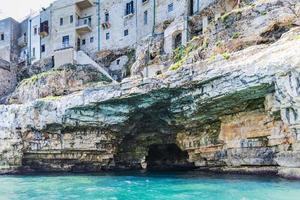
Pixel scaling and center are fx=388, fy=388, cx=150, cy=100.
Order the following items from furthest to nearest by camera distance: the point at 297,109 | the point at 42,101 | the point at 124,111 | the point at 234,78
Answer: the point at 42,101 → the point at 124,111 → the point at 234,78 → the point at 297,109

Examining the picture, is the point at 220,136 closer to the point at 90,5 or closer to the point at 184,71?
the point at 184,71

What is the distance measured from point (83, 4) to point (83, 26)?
11.7 ft

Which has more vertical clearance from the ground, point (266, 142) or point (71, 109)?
point (71, 109)

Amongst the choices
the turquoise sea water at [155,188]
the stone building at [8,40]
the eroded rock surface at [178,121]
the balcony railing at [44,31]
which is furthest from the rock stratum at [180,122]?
the stone building at [8,40]

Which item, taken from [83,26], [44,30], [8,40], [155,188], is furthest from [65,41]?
[155,188]

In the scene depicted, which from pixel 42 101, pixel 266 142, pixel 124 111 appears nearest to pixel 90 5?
pixel 42 101

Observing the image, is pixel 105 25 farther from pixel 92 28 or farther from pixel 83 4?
pixel 83 4

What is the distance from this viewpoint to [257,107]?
21672mm

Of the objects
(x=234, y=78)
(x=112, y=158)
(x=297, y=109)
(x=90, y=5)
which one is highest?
(x=90, y=5)

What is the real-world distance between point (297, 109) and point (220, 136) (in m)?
6.50

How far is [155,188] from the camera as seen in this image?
1977cm

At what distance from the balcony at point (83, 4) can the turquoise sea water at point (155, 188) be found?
33.1 m

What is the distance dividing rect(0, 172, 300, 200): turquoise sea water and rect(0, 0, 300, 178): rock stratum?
2.02 metres

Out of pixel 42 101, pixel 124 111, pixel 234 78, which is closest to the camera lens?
pixel 234 78
